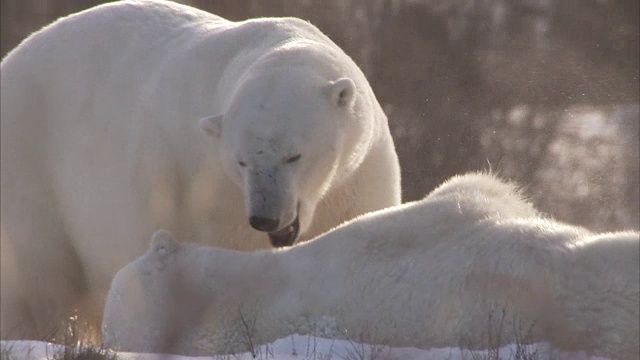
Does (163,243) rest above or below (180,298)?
above

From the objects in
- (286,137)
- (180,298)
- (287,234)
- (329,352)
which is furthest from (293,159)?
(329,352)

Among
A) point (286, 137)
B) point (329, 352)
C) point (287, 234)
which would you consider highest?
point (329, 352)

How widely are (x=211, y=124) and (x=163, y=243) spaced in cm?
94

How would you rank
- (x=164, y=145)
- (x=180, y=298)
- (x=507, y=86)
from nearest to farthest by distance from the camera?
1. (x=180, y=298)
2. (x=164, y=145)
3. (x=507, y=86)

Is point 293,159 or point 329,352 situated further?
point 293,159

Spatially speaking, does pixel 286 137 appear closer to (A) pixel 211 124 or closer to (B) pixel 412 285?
(A) pixel 211 124

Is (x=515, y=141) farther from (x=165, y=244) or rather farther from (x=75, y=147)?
(x=165, y=244)

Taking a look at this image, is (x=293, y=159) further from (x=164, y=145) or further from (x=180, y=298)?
(x=180, y=298)

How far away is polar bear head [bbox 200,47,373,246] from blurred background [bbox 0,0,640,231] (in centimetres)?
526

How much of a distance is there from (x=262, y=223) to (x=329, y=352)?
4.47ft

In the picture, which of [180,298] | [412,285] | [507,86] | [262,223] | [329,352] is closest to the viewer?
[329,352]

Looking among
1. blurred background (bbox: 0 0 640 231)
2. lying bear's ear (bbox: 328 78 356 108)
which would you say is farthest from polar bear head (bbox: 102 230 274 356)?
blurred background (bbox: 0 0 640 231)

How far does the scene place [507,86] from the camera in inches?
533

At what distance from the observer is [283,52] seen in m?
6.69
